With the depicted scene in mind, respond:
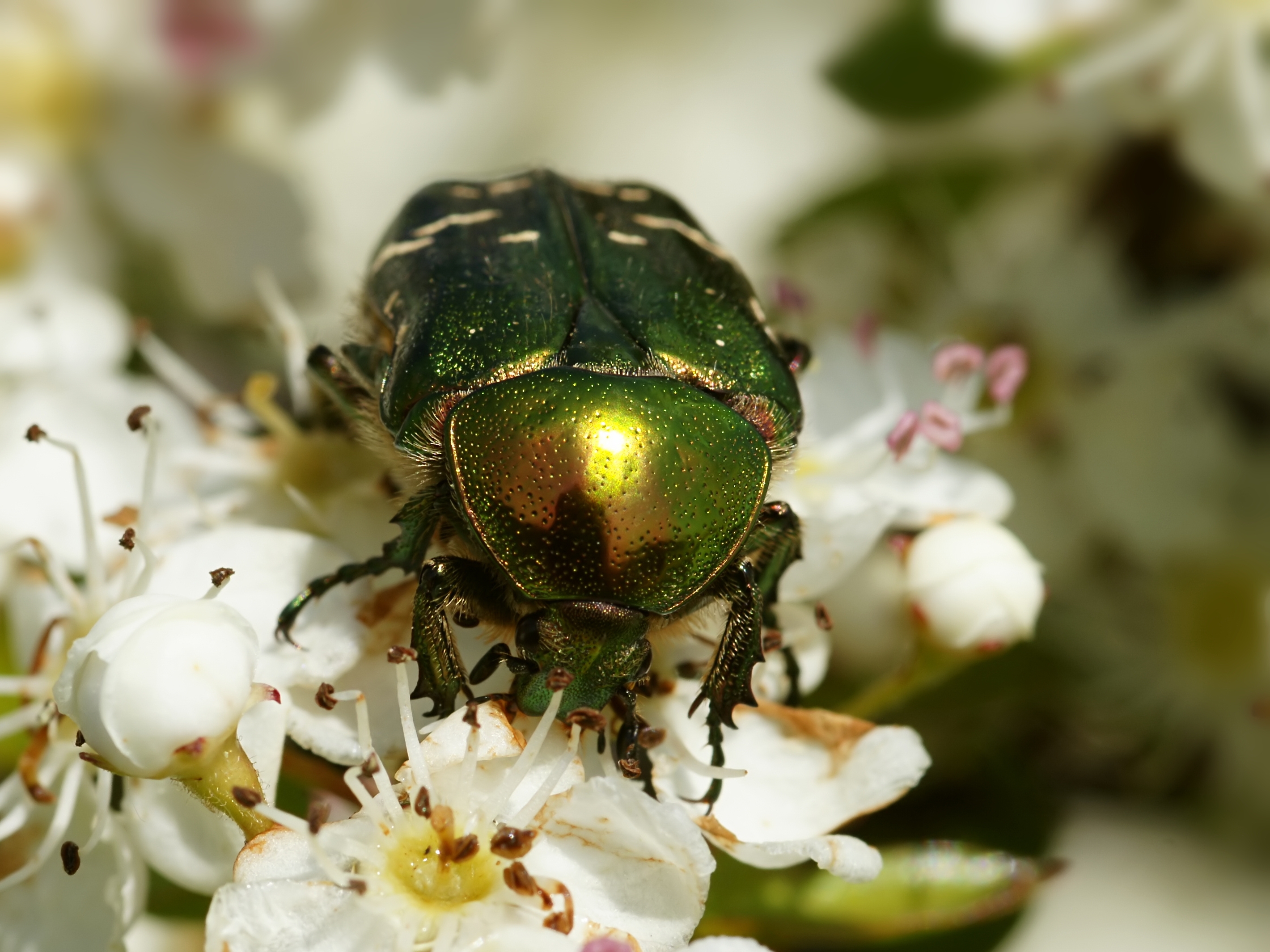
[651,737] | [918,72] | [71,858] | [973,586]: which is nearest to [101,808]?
[71,858]

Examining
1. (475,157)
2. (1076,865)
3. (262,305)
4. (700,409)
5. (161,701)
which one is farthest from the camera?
(475,157)

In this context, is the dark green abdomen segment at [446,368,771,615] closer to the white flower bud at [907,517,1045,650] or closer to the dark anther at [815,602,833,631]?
the dark anther at [815,602,833,631]

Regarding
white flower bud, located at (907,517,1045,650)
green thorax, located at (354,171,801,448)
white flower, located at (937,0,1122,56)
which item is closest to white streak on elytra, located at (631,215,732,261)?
green thorax, located at (354,171,801,448)

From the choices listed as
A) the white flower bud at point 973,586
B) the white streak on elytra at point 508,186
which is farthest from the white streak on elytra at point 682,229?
the white flower bud at point 973,586

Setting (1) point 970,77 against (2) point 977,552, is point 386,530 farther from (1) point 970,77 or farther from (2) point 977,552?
(1) point 970,77

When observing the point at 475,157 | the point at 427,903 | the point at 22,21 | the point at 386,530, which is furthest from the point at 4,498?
the point at 475,157

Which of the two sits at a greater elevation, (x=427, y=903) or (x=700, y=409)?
(x=700, y=409)
